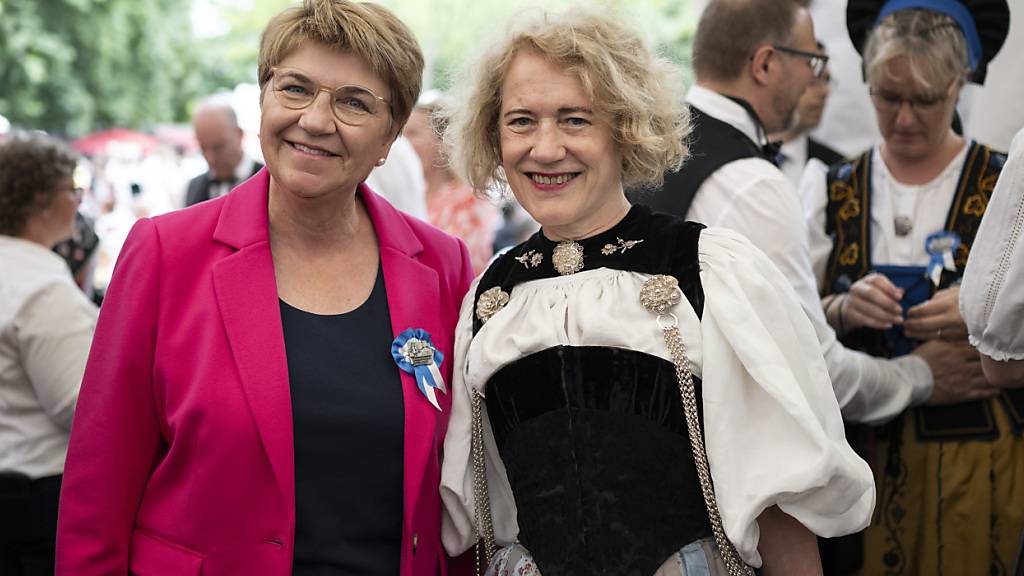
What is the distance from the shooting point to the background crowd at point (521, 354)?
2.12 metres

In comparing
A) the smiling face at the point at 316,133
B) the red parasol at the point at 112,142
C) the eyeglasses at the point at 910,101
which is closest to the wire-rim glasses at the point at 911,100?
the eyeglasses at the point at 910,101

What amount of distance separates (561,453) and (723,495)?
36 centimetres

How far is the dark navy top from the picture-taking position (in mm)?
2340

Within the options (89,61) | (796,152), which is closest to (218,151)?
(796,152)

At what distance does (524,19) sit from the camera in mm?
2322

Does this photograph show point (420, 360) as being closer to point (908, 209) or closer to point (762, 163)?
point (762, 163)

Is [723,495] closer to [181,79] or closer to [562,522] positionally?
[562,522]

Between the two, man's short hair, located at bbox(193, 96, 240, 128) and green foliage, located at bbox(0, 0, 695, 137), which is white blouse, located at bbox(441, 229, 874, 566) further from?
green foliage, located at bbox(0, 0, 695, 137)

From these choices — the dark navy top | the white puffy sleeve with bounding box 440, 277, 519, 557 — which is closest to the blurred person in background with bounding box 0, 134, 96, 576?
the dark navy top

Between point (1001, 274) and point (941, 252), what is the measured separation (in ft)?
2.65

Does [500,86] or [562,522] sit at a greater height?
[500,86]

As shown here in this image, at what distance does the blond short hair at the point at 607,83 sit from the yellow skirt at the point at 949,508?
142cm

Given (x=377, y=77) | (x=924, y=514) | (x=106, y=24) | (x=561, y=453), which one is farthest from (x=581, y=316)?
(x=106, y=24)

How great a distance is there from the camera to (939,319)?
3057 mm
